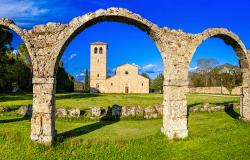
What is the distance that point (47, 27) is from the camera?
1266 cm

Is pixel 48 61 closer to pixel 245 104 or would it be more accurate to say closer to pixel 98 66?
pixel 245 104

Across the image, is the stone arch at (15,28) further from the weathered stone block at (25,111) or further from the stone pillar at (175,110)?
the weathered stone block at (25,111)

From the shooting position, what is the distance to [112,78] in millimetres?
79062

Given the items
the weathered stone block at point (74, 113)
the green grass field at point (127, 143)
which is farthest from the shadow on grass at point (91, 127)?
the weathered stone block at point (74, 113)

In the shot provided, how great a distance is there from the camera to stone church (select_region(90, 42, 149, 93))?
77.8 m

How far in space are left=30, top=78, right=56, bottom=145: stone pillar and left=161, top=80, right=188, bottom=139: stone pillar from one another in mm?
4395

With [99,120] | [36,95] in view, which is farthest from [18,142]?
[99,120]

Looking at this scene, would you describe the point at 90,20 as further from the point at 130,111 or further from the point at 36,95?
the point at 130,111

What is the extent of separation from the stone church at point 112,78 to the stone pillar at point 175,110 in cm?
6354

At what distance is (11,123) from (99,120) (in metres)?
4.36

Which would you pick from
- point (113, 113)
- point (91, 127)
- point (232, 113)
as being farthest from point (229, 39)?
point (91, 127)

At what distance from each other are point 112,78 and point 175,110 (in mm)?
65650

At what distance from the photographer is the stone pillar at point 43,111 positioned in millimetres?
12289

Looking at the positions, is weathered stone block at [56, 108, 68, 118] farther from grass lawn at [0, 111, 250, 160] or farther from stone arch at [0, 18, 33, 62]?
stone arch at [0, 18, 33, 62]
